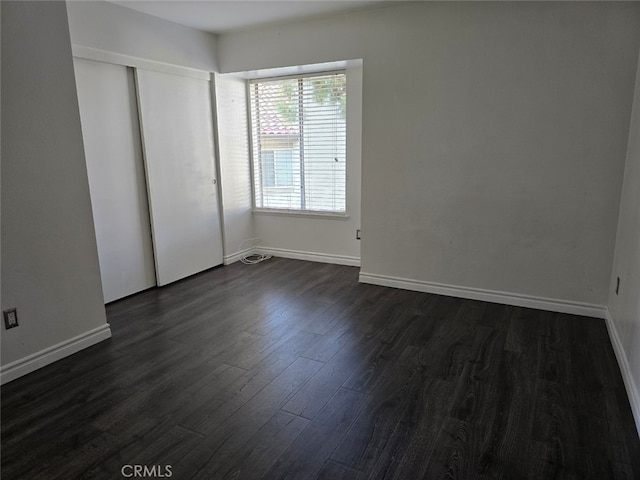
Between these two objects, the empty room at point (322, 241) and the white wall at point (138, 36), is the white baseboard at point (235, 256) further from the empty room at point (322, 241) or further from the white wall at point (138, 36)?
the white wall at point (138, 36)

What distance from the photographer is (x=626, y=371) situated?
7.55 feet

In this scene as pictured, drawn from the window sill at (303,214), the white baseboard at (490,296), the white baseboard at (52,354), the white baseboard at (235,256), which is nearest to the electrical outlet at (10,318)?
the white baseboard at (52,354)

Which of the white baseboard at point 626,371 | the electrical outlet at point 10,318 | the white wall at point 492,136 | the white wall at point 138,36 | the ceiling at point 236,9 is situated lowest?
the white baseboard at point 626,371

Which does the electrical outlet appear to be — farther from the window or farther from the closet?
the window

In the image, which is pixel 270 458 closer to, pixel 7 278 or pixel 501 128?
pixel 7 278

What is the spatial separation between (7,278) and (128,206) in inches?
56.4

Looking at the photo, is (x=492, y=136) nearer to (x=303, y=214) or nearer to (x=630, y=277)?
(x=630, y=277)

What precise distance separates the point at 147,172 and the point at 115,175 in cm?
30

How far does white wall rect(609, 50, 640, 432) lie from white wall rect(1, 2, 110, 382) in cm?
329

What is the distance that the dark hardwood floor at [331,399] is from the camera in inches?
69.7

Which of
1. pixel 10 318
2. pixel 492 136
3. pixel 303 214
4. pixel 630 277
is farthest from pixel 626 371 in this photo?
pixel 10 318

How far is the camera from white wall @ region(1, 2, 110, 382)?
2.32 m

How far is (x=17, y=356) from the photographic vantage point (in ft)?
7.99

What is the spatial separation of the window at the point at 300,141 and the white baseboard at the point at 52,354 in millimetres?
2589
